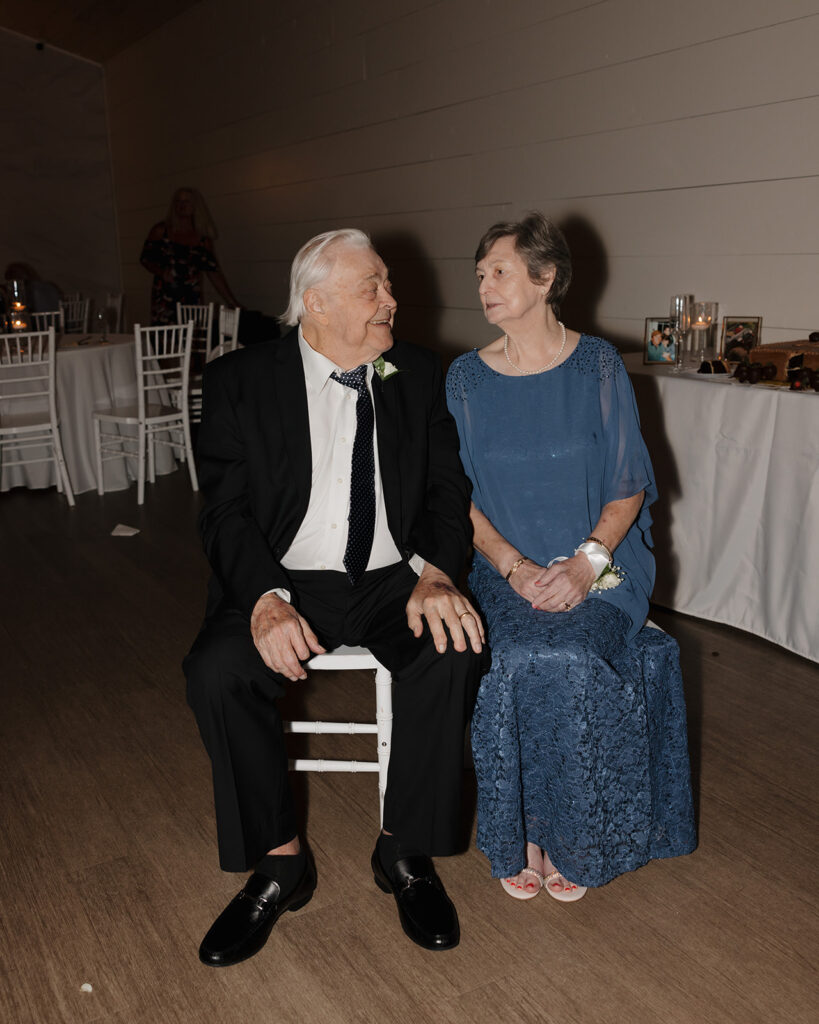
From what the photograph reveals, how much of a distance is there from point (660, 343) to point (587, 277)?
104cm

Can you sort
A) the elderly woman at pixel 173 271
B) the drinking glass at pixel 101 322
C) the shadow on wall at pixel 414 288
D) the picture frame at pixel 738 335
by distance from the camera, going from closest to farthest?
the picture frame at pixel 738 335 < the shadow on wall at pixel 414 288 < the drinking glass at pixel 101 322 < the elderly woman at pixel 173 271

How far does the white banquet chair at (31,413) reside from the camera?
16.2 ft

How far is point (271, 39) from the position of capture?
6.59m

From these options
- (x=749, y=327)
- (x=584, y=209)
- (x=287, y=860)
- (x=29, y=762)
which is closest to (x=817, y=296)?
(x=749, y=327)

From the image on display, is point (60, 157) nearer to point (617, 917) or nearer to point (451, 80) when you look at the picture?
point (451, 80)

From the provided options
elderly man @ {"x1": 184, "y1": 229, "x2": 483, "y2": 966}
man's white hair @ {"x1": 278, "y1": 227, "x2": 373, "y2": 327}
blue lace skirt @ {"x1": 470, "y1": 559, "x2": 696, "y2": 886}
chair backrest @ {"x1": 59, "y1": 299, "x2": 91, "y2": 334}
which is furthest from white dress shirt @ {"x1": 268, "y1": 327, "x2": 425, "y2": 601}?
chair backrest @ {"x1": 59, "y1": 299, "x2": 91, "y2": 334}

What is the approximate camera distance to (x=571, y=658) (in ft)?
5.52

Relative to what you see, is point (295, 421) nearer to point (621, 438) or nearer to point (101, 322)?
point (621, 438)

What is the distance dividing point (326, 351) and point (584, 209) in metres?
2.69

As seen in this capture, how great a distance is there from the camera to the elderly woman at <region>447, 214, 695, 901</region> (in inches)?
67.7

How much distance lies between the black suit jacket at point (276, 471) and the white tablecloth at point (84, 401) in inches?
143

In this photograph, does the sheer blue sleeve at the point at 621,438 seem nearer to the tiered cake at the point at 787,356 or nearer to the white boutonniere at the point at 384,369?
the white boutonniere at the point at 384,369

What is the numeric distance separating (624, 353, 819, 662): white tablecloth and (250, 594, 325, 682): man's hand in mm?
1662

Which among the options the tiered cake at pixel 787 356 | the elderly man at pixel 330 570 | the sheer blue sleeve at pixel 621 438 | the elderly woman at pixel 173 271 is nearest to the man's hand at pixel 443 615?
the elderly man at pixel 330 570
